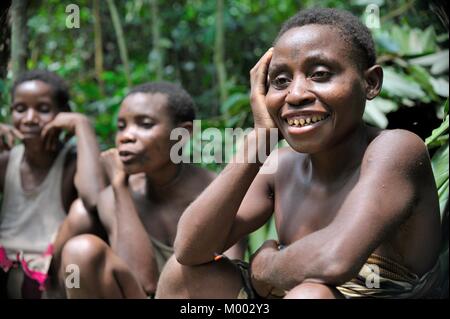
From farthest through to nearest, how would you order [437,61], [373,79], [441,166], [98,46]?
[98,46], [437,61], [441,166], [373,79]

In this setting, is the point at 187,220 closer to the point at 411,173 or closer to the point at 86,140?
the point at 411,173

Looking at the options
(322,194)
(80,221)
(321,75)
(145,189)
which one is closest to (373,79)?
(321,75)

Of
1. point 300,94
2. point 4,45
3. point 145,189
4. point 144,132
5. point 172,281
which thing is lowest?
point 172,281

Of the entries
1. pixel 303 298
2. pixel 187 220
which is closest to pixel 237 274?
pixel 187 220

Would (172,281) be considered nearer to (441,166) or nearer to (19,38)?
(441,166)

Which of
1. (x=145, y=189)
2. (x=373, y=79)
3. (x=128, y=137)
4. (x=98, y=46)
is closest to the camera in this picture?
(x=373, y=79)

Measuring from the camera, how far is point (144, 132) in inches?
86.7

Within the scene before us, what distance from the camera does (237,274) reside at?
5.26 feet

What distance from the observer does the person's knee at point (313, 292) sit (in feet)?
3.99

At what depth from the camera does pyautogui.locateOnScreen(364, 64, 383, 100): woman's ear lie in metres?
1.50

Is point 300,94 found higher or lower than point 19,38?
lower

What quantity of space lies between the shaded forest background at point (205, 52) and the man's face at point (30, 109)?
0.07 meters

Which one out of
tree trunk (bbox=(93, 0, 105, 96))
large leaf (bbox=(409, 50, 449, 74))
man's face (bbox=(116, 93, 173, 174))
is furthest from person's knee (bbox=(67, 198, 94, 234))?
tree trunk (bbox=(93, 0, 105, 96))

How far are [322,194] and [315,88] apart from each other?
0.94 feet
